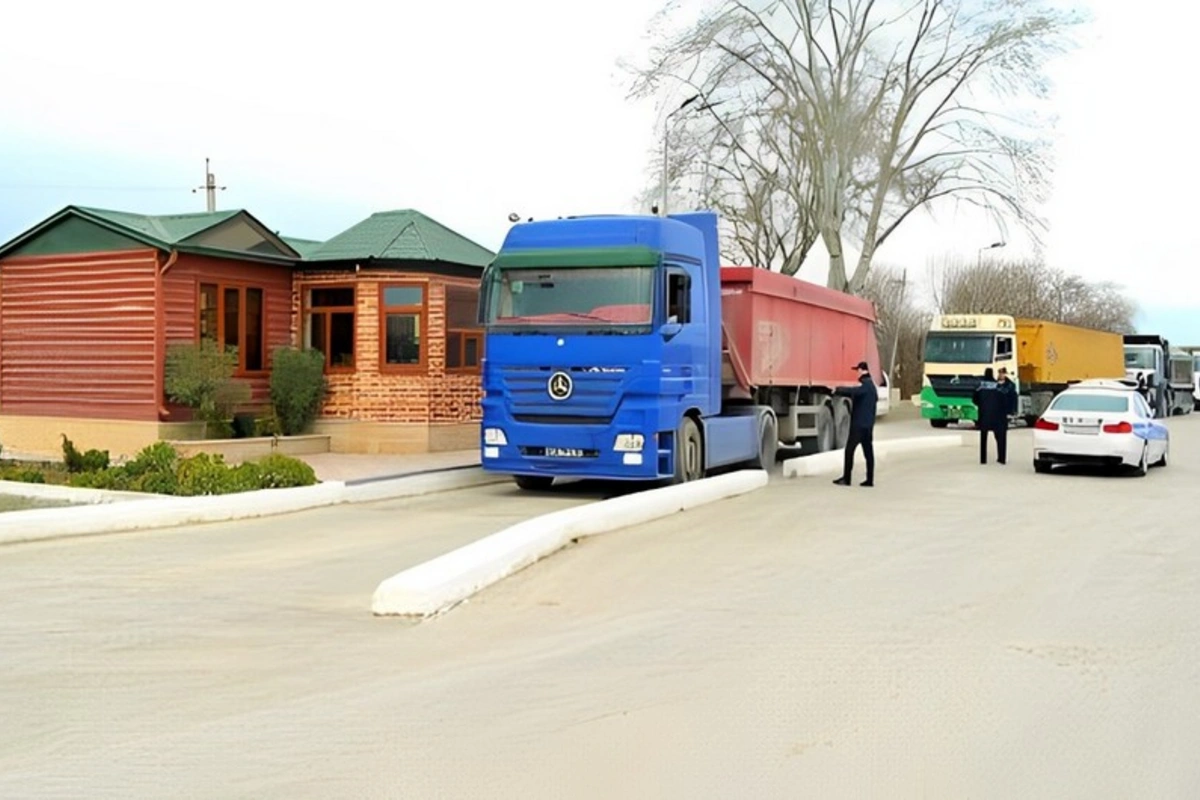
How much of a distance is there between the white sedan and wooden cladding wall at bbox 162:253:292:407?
13.8 m

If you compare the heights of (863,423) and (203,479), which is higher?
(863,423)

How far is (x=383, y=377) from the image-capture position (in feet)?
72.8

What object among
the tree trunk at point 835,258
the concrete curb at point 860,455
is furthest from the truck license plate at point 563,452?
the tree trunk at point 835,258

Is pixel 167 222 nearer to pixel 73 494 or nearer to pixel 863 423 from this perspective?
pixel 73 494

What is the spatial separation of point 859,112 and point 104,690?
123 ft

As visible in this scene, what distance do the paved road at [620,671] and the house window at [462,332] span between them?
35.8 feet

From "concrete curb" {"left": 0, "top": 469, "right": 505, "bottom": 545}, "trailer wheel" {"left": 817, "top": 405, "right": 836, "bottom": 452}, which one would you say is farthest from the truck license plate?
"trailer wheel" {"left": 817, "top": 405, "right": 836, "bottom": 452}

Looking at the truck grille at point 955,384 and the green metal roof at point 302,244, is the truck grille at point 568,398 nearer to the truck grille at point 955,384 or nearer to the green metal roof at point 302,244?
the green metal roof at point 302,244

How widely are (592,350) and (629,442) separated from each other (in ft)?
4.10

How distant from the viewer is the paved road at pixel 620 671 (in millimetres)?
5246

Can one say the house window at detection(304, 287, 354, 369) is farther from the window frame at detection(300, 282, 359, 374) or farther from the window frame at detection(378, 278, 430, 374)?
the window frame at detection(378, 278, 430, 374)

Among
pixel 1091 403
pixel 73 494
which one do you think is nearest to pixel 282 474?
pixel 73 494

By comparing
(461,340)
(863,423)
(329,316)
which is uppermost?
(329,316)

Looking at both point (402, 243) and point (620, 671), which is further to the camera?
point (402, 243)
